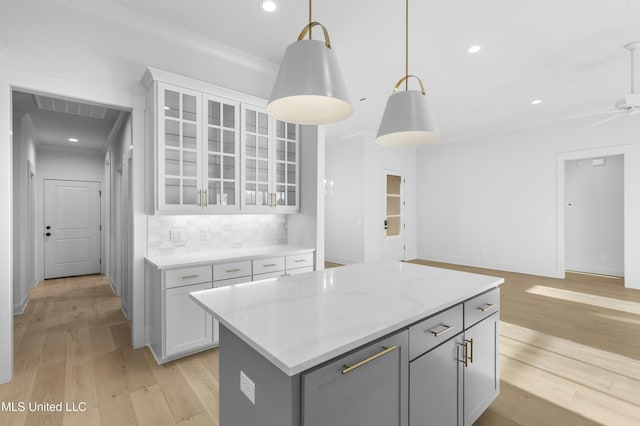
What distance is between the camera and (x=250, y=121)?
3.41 metres

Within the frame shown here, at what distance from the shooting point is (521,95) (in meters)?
4.68

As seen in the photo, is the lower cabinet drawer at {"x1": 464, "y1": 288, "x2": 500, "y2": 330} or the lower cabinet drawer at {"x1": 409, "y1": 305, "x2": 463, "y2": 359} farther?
the lower cabinet drawer at {"x1": 464, "y1": 288, "x2": 500, "y2": 330}

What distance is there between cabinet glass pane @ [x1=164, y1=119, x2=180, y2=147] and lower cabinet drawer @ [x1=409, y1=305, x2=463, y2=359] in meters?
2.65

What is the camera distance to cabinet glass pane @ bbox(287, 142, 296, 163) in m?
3.77

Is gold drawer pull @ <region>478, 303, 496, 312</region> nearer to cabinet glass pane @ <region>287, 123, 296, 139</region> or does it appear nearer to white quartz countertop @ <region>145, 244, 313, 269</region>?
white quartz countertop @ <region>145, 244, 313, 269</region>

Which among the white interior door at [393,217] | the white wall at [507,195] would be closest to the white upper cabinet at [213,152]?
the white interior door at [393,217]

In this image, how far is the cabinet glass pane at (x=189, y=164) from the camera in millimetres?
2981

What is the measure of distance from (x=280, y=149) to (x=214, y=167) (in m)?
0.86

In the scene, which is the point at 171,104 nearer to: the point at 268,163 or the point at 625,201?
the point at 268,163

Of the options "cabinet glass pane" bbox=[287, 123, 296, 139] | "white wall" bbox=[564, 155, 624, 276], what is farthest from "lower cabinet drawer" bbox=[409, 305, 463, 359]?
"white wall" bbox=[564, 155, 624, 276]

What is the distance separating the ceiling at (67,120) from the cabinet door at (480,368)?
392 cm

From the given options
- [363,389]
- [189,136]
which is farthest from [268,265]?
[363,389]

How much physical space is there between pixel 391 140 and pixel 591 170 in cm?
636

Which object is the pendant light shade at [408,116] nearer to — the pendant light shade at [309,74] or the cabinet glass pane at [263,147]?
the pendant light shade at [309,74]
